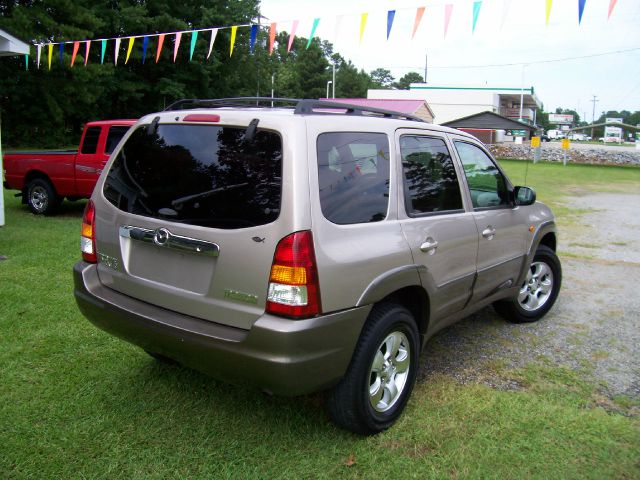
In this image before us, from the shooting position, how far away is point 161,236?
9.54 ft

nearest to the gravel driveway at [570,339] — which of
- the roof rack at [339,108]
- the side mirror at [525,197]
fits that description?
the side mirror at [525,197]

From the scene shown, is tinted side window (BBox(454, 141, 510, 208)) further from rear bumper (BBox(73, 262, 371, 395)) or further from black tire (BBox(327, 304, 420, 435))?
rear bumper (BBox(73, 262, 371, 395))

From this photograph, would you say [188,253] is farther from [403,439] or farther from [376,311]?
[403,439]

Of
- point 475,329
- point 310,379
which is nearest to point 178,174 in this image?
point 310,379

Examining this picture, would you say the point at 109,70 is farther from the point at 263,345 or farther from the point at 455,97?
the point at 455,97

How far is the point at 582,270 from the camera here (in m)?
7.44

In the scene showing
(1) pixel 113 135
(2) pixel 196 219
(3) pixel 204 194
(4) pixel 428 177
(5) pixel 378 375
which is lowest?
(5) pixel 378 375

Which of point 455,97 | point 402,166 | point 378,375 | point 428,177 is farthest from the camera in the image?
point 455,97

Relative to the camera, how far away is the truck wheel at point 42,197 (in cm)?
1013

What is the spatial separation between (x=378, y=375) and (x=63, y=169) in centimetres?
865

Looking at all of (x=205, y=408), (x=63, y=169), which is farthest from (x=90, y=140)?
(x=205, y=408)

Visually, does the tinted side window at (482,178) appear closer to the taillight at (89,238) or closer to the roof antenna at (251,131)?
the roof antenna at (251,131)

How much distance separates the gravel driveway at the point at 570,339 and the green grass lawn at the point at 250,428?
21 cm

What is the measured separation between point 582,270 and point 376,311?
18.0 ft
